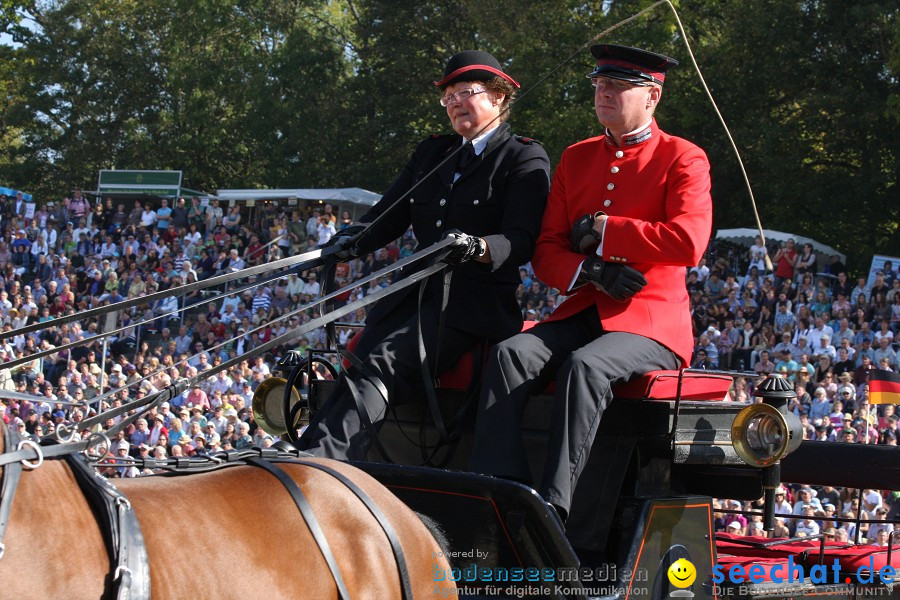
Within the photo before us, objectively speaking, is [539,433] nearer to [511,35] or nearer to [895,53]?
[895,53]

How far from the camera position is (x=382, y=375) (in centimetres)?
429

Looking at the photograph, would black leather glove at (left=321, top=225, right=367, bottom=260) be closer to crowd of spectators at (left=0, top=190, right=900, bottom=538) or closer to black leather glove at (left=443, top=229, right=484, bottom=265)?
black leather glove at (left=443, top=229, right=484, bottom=265)

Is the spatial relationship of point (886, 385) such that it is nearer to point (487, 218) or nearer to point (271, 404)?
point (487, 218)

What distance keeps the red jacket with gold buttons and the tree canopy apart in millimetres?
9204

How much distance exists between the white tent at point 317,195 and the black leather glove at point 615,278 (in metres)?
20.6

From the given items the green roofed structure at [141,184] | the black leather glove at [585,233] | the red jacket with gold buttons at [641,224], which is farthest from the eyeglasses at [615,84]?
the green roofed structure at [141,184]

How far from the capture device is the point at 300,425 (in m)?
5.05

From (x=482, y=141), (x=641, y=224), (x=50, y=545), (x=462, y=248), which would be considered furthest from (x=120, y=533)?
(x=482, y=141)

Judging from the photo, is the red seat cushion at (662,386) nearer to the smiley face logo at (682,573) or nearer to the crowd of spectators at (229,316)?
the smiley face logo at (682,573)

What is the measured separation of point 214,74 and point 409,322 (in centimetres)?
3202

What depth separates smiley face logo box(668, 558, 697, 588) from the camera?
A: 4.22 metres

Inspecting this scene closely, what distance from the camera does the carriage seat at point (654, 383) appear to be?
4.29 meters

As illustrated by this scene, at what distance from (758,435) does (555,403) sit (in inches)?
30.7

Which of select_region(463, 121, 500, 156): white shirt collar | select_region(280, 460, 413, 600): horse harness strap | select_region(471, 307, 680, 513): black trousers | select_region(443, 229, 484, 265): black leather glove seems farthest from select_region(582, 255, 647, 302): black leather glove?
select_region(280, 460, 413, 600): horse harness strap
